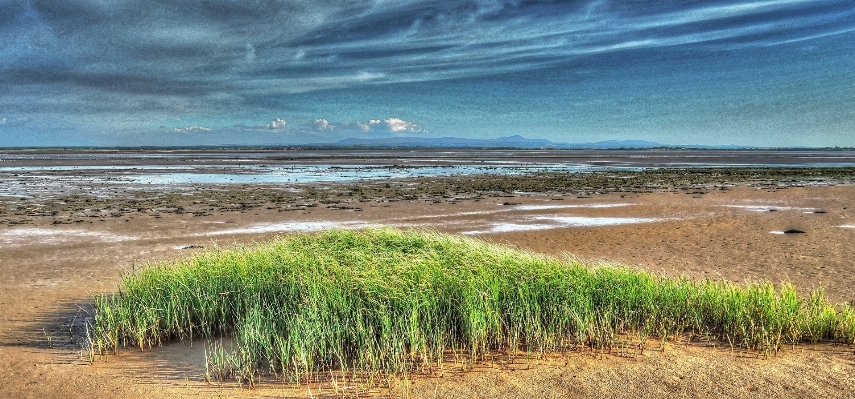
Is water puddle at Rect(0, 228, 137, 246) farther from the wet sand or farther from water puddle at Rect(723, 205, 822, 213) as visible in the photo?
water puddle at Rect(723, 205, 822, 213)

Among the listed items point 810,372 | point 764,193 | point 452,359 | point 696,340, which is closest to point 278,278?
point 452,359

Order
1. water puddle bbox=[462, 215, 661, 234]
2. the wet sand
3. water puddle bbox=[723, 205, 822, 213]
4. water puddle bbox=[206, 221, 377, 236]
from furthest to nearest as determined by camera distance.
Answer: water puddle bbox=[723, 205, 822, 213] < water puddle bbox=[462, 215, 661, 234] < water puddle bbox=[206, 221, 377, 236] < the wet sand

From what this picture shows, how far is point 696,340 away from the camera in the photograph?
303 inches

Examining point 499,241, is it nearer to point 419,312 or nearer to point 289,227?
point 289,227

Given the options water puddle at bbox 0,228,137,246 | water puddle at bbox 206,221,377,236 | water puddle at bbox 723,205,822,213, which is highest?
water puddle at bbox 0,228,137,246

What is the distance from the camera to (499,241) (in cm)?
1597

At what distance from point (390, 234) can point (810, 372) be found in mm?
6491

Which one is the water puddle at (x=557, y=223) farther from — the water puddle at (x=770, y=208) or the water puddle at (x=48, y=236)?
the water puddle at (x=48, y=236)

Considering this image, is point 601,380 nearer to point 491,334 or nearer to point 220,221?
point 491,334

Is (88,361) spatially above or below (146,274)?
below

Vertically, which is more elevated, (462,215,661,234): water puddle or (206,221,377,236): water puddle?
(206,221,377,236): water puddle

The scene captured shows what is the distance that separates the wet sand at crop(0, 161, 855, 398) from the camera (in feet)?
21.4

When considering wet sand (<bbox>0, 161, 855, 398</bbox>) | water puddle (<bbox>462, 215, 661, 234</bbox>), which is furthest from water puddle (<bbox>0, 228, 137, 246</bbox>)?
water puddle (<bbox>462, 215, 661, 234</bbox>)

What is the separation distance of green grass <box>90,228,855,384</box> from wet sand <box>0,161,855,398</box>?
0.33m
